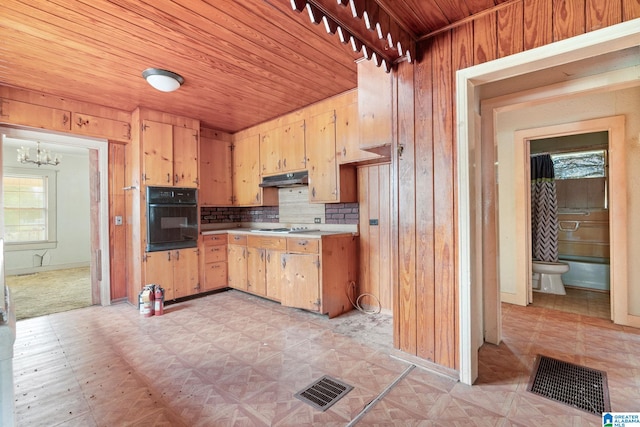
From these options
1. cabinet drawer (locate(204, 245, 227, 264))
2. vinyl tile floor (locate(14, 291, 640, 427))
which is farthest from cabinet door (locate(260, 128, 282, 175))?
vinyl tile floor (locate(14, 291, 640, 427))

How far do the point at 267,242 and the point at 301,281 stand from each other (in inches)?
29.3

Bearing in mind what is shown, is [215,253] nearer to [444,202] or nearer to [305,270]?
[305,270]

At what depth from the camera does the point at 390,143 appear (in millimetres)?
2340

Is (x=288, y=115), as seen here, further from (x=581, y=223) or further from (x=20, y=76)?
(x=581, y=223)

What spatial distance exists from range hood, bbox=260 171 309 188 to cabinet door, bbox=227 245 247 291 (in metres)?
0.97

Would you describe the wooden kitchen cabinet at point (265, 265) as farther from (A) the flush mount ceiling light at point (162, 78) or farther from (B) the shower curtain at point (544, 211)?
(B) the shower curtain at point (544, 211)

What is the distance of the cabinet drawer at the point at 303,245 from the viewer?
3139mm

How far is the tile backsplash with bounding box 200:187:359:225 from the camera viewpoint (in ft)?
12.1

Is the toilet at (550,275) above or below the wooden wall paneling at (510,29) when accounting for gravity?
below

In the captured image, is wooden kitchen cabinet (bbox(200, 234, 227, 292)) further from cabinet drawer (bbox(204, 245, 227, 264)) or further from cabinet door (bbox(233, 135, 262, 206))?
cabinet door (bbox(233, 135, 262, 206))

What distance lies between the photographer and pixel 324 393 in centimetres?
185

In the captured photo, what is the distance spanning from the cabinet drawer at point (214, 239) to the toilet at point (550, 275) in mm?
4434

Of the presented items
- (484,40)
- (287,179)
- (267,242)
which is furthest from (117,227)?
(484,40)

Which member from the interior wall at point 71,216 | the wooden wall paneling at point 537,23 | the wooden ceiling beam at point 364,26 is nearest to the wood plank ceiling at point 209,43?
the wooden ceiling beam at point 364,26
